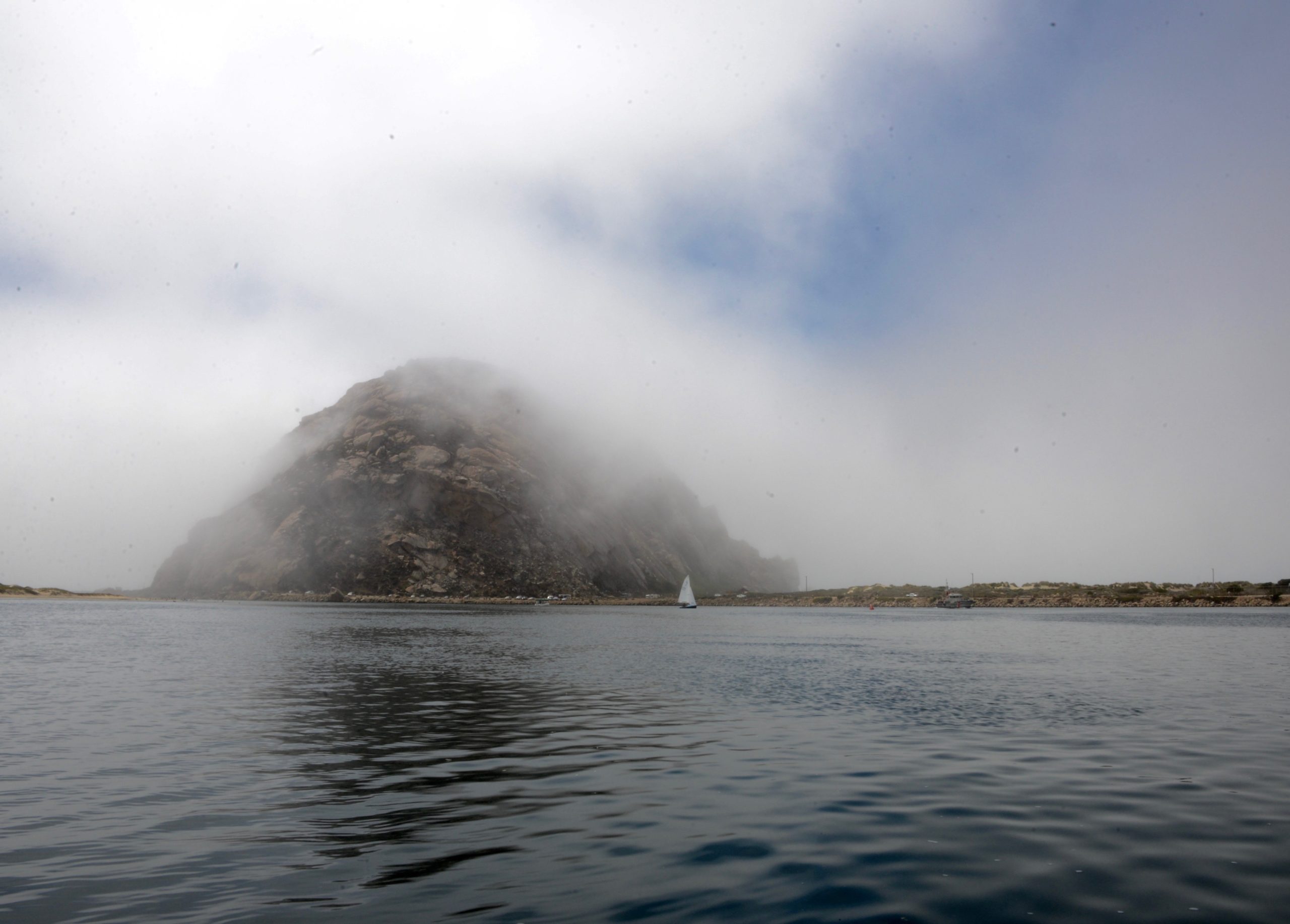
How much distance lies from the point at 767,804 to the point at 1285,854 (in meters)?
8.83

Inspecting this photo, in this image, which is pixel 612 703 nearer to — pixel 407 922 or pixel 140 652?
pixel 407 922

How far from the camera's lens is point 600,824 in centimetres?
1501

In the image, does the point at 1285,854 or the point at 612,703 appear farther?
the point at 612,703

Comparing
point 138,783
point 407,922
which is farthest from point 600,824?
point 138,783

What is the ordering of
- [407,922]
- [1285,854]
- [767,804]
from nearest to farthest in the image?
1. [407,922]
2. [1285,854]
3. [767,804]

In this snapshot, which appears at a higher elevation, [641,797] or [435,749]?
[641,797]

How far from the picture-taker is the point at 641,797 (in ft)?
56.6

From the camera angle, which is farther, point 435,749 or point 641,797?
point 435,749

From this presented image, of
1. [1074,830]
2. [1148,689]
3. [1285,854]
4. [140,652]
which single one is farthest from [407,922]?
[140,652]

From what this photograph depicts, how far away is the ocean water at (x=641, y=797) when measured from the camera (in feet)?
36.6

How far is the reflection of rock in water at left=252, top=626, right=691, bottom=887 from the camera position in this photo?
14.9 meters

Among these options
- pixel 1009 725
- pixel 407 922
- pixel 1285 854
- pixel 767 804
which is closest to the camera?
pixel 407 922

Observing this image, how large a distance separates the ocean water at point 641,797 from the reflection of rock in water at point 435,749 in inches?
5.3

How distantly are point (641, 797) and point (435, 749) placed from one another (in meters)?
8.63
